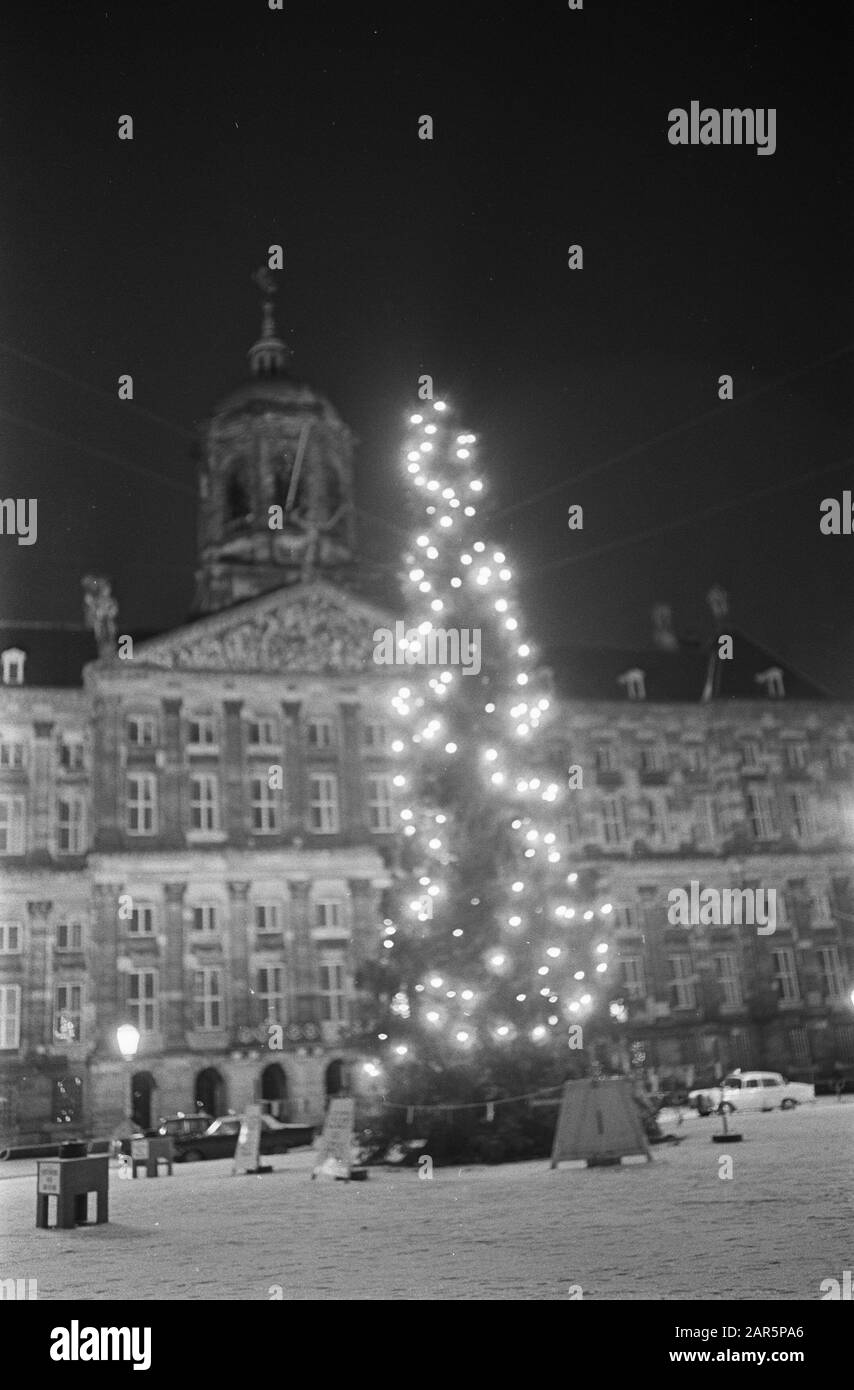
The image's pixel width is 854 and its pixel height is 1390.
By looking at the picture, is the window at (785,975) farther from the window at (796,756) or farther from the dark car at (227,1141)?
the dark car at (227,1141)

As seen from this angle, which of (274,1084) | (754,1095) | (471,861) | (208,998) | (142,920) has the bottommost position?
(274,1084)

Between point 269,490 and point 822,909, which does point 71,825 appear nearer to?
point 269,490

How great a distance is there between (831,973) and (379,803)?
19176 millimetres

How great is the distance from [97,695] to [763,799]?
2657cm

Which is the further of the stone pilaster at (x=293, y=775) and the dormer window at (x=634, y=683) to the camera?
the dormer window at (x=634, y=683)

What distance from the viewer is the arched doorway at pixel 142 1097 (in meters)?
41.0

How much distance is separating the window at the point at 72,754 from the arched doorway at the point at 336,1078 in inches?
537

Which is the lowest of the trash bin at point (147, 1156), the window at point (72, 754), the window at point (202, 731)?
the trash bin at point (147, 1156)

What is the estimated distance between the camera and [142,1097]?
41.2 meters

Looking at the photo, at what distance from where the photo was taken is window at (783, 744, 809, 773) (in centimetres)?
Answer: 5234

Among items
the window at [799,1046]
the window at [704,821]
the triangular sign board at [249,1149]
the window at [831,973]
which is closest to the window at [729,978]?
the window at [799,1046]

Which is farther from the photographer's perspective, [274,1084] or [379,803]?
[379,803]

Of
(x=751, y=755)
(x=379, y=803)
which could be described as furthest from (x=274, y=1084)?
(x=751, y=755)

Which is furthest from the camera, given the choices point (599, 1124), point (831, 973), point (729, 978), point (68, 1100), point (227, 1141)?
point (831, 973)
